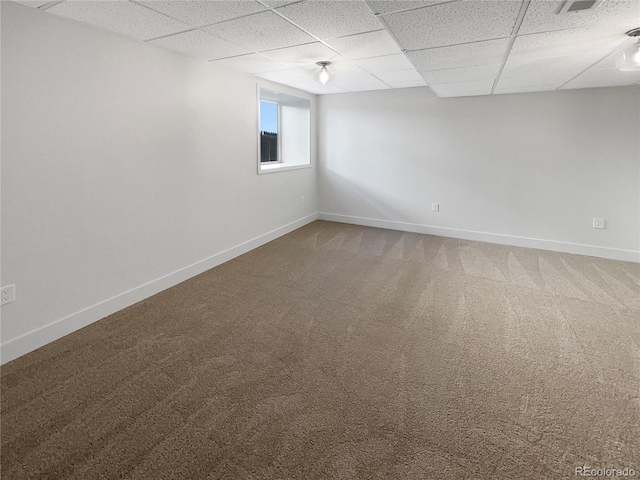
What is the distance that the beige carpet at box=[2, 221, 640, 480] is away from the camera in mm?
1531

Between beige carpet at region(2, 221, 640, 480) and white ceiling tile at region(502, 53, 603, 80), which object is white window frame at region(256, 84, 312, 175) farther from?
white ceiling tile at region(502, 53, 603, 80)

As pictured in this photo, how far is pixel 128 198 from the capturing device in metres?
2.90

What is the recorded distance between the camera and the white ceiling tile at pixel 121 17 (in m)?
2.13

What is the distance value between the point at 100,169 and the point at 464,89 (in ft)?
13.2

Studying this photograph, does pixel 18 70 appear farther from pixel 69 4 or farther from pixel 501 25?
pixel 501 25

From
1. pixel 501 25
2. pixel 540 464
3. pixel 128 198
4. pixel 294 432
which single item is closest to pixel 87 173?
pixel 128 198

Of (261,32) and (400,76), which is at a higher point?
(400,76)

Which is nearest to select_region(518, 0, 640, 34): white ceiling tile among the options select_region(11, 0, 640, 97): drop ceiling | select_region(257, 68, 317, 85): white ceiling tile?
select_region(11, 0, 640, 97): drop ceiling

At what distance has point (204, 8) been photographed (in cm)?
215

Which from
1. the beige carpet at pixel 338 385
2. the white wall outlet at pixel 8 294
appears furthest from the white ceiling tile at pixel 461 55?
the white wall outlet at pixel 8 294

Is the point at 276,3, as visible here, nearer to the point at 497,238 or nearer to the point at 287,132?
the point at 287,132

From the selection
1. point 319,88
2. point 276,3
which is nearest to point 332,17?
point 276,3

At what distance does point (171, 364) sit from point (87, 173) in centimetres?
152

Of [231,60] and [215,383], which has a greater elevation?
[231,60]
